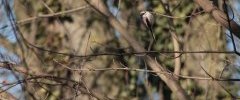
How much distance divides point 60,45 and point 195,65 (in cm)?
131

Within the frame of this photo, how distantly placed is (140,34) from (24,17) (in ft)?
3.70

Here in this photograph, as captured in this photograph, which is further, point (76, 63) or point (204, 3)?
point (76, 63)

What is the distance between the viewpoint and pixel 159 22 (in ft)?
18.5

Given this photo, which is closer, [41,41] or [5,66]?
[5,66]

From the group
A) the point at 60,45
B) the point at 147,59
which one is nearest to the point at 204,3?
the point at 147,59

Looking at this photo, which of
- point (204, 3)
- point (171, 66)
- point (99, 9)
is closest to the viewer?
point (204, 3)

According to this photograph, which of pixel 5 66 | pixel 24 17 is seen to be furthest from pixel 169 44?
pixel 5 66

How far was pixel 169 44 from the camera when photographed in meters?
5.55

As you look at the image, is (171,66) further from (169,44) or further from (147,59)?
(147,59)

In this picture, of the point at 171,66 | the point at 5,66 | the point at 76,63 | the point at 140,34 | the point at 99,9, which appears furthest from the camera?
the point at 140,34

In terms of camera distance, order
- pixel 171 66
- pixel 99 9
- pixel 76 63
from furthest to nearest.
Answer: pixel 171 66 → pixel 99 9 → pixel 76 63

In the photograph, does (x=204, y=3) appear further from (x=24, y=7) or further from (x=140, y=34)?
(x=24, y=7)

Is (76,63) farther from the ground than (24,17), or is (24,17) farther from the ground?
(24,17)

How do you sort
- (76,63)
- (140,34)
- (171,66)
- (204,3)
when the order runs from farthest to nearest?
(140,34), (171,66), (76,63), (204,3)
